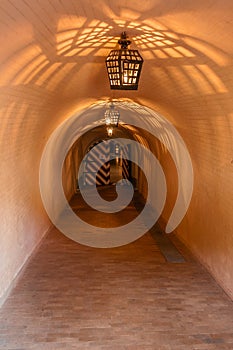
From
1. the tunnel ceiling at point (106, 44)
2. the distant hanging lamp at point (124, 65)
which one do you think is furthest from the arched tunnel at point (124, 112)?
the distant hanging lamp at point (124, 65)

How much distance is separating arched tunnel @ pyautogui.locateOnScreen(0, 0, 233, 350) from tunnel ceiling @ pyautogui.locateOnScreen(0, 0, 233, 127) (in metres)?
0.02

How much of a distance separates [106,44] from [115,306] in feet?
12.5

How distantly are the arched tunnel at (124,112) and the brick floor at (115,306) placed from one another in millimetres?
59

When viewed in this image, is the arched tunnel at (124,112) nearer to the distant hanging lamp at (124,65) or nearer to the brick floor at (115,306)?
the brick floor at (115,306)

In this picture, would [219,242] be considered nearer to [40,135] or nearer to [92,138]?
[40,135]

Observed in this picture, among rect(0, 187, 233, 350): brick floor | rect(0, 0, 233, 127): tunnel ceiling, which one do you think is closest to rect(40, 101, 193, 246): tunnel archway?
rect(0, 187, 233, 350): brick floor

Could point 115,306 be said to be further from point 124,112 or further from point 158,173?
point 124,112

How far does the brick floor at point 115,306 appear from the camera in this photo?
174 inches

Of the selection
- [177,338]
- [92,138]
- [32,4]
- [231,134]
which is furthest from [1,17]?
[92,138]

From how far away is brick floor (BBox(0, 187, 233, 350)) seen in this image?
4426mm

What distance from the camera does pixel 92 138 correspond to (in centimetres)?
1905

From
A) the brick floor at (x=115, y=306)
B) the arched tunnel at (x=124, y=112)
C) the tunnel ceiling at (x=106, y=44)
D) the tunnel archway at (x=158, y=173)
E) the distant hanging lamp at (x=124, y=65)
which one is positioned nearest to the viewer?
the tunnel ceiling at (x=106, y=44)

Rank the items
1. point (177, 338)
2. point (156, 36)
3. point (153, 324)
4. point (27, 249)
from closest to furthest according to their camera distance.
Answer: point (156, 36) < point (177, 338) < point (153, 324) < point (27, 249)

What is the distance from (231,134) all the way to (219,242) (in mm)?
2079
